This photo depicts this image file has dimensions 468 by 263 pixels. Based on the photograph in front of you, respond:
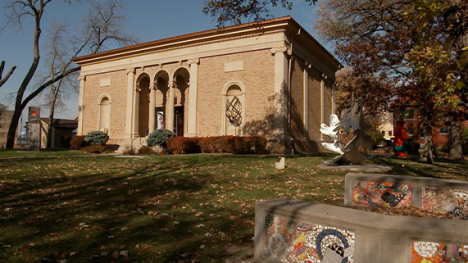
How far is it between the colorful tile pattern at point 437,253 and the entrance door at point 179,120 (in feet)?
84.8

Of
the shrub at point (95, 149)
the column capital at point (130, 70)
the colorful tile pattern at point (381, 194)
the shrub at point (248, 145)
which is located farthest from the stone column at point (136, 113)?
the colorful tile pattern at point (381, 194)

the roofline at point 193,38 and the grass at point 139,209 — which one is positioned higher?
the roofline at point 193,38

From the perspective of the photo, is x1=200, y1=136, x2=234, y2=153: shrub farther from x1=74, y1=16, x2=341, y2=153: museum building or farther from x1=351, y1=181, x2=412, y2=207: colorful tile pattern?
x1=351, y1=181, x2=412, y2=207: colorful tile pattern

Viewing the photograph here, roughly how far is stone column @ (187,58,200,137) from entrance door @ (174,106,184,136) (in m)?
4.06

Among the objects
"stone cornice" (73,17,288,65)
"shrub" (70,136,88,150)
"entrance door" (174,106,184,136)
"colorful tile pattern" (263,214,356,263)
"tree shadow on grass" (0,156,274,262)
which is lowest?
"tree shadow on grass" (0,156,274,262)

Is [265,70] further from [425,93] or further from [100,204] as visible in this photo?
[100,204]

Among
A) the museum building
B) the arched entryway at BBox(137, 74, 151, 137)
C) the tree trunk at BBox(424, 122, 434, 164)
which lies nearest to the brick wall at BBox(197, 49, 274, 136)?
the museum building

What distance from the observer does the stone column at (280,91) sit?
67.8 ft

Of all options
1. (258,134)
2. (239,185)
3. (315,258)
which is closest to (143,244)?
(315,258)

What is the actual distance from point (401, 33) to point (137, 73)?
19864 millimetres

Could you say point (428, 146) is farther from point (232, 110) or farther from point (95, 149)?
point (95, 149)

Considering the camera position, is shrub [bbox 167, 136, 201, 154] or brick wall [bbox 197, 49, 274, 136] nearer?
shrub [bbox 167, 136, 201, 154]

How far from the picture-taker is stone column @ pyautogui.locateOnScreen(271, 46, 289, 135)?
20.7m

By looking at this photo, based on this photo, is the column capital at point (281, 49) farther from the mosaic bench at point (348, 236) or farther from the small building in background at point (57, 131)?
the small building in background at point (57, 131)
